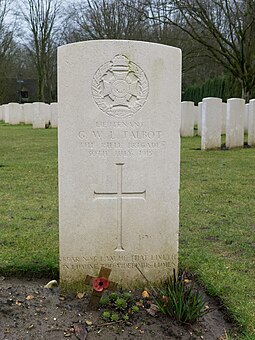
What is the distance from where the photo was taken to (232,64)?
1884cm

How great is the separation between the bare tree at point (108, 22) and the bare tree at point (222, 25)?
3.22 metres

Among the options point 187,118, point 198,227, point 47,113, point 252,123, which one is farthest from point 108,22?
point 198,227

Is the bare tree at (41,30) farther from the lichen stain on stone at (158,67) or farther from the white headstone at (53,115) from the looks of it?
the lichen stain on stone at (158,67)

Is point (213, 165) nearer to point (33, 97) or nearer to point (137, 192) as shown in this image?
point (137, 192)

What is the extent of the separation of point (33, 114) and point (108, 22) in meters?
6.79

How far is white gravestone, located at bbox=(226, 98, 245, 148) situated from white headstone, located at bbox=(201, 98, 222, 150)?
317mm

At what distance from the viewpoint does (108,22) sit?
74.5ft

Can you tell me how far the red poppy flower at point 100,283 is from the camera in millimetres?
2537

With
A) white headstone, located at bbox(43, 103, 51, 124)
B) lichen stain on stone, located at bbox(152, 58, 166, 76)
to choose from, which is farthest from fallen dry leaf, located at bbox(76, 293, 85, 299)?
white headstone, located at bbox(43, 103, 51, 124)

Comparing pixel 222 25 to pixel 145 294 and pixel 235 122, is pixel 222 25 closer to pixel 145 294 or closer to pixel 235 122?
pixel 235 122

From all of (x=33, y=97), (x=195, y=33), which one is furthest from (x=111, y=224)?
(x=33, y=97)

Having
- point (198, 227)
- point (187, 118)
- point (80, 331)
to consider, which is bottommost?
point (80, 331)

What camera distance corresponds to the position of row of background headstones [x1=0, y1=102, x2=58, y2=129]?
1955 centimetres

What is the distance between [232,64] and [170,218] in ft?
56.8
